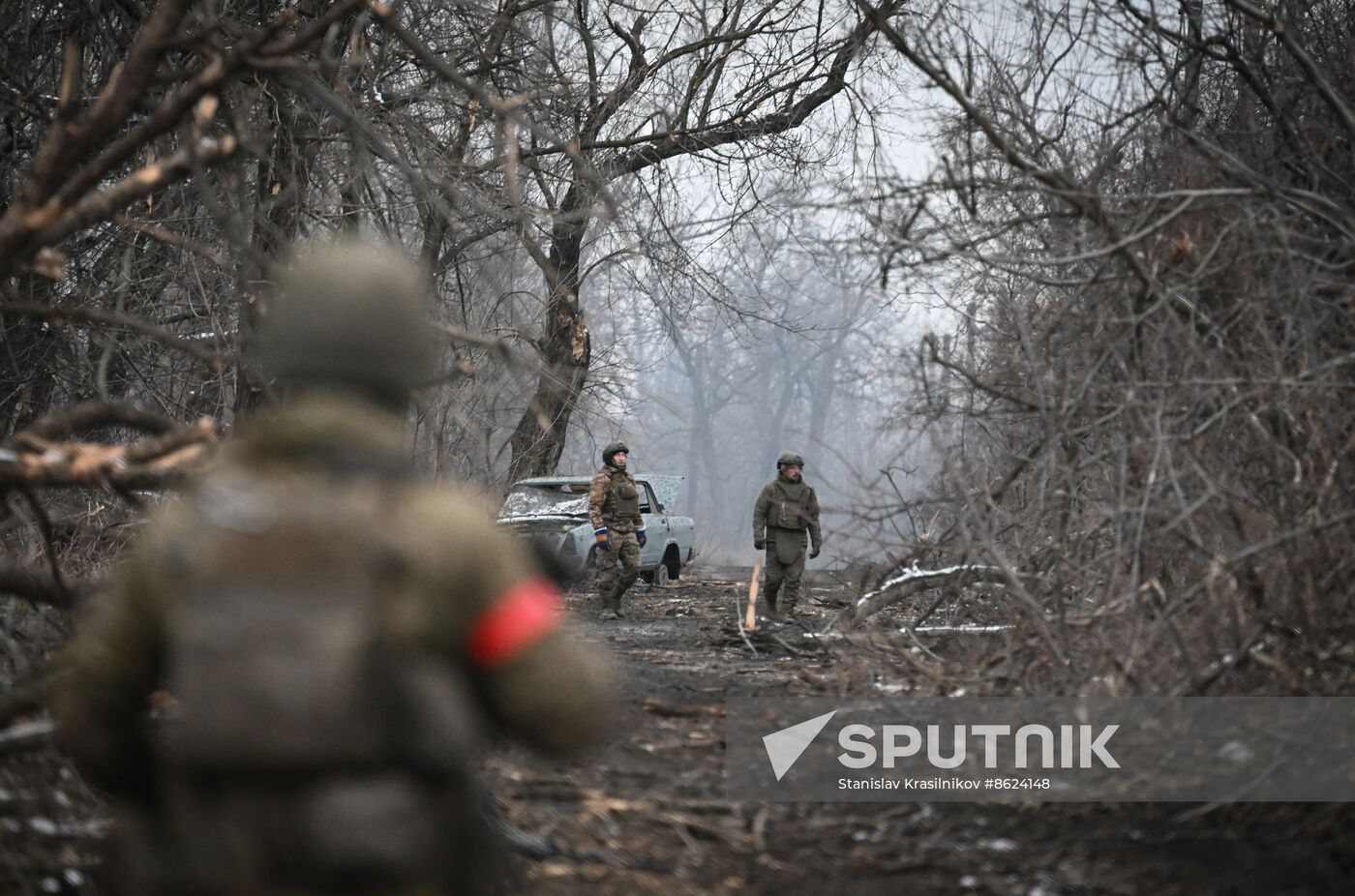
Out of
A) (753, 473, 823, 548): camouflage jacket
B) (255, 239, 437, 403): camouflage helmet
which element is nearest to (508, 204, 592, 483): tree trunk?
(753, 473, 823, 548): camouflage jacket

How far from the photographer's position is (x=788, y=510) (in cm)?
1307

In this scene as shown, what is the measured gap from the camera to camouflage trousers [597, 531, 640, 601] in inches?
552

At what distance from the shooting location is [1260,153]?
6.37m

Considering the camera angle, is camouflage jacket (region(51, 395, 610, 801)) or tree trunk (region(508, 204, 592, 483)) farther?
tree trunk (region(508, 204, 592, 483))

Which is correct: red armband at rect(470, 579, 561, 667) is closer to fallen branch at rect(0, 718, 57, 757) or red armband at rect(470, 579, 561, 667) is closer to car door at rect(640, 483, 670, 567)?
fallen branch at rect(0, 718, 57, 757)

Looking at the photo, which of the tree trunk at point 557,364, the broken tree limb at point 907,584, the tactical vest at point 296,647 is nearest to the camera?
the tactical vest at point 296,647

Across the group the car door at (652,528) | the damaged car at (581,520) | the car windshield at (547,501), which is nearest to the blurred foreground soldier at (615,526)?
the damaged car at (581,520)

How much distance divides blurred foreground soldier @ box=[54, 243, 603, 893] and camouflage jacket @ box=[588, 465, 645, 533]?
11.9 m

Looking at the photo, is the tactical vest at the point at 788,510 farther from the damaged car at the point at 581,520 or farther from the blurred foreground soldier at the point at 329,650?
the blurred foreground soldier at the point at 329,650

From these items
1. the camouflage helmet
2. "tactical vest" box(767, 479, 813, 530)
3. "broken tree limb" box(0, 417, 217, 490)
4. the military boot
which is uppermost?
"tactical vest" box(767, 479, 813, 530)

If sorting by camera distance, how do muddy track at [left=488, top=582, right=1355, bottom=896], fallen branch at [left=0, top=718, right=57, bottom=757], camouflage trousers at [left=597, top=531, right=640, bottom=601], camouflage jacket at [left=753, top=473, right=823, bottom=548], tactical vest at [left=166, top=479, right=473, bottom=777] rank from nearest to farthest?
tactical vest at [left=166, top=479, right=473, bottom=777]
fallen branch at [left=0, top=718, right=57, bottom=757]
muddy track at [left=488, top=582, right=1355, bottom=896]
camouflage jacket at [left=753, top=473, right=823, bottom=548]
camouflage trousers at [left=597, top=531, right=640, bottom=601]

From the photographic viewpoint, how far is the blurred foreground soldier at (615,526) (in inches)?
552

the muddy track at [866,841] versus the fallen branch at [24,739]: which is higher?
the fallen branch at [24,739]

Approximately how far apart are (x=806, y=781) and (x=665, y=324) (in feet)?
45.9
